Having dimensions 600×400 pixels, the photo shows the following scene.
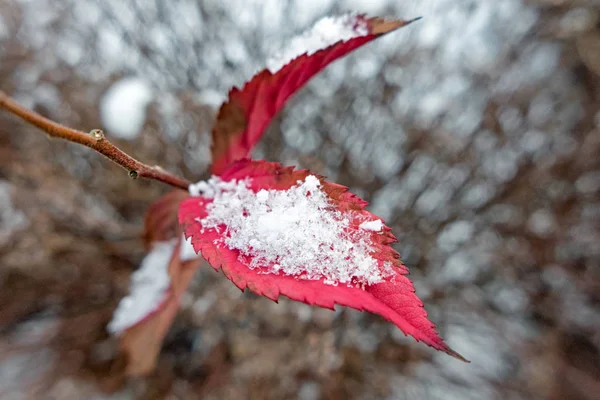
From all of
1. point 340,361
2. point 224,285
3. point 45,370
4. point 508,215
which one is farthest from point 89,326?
point 508,215

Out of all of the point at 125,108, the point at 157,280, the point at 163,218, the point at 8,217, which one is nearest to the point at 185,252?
the point at 163,218

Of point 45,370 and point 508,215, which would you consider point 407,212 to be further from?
point 45,370

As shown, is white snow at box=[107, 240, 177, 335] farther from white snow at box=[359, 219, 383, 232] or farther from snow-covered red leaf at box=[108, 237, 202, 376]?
white snow at box=[359, 219, 383, 232]

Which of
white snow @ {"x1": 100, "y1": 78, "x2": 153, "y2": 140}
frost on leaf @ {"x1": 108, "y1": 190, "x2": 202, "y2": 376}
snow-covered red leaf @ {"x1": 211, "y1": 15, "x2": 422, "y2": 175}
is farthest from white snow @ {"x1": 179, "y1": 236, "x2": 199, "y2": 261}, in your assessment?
white snow @ {"x1": 100, "y1": 78, "x2": 153, "y2": 140}

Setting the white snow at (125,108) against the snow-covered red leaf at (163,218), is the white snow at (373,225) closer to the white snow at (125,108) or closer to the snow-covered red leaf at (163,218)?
the snow-covered red leaf at (163,218)

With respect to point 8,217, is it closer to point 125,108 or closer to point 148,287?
point 125,108

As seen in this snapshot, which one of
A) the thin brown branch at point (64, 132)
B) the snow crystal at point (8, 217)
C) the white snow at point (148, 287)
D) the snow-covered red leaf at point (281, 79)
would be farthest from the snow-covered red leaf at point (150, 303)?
the snow crystal at point (8, 217)
